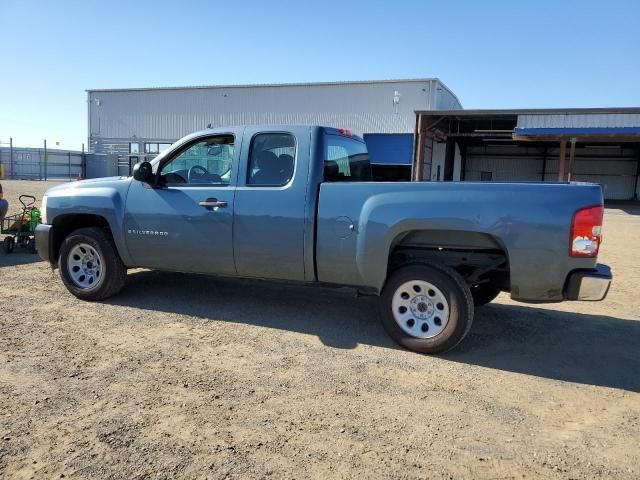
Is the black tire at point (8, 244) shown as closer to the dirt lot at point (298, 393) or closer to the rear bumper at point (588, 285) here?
the dirt lot at point (298, 393)

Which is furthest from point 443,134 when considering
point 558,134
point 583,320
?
point 583,320

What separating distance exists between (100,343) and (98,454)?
188 cm

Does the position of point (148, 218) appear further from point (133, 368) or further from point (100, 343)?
point (133, 368)

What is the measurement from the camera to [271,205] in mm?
Result: 4926

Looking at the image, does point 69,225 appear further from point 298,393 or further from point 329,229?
point 298,393

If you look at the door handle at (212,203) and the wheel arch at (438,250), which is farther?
the door handle at (212,203)

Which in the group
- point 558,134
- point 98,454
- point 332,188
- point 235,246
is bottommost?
point 98,454

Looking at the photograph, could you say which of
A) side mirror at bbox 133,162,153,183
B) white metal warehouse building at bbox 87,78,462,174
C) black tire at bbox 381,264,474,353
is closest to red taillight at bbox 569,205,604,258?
black tire at bbox 381,264,474,353

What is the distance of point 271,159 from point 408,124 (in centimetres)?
3035

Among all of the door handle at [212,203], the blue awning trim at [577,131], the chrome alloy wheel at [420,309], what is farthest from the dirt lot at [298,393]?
the blue awning trim at [577,131]

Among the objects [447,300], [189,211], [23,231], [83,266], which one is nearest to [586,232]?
[447,300]

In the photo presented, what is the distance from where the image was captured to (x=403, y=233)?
14.8 ft

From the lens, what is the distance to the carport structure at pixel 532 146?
2614 centimetres

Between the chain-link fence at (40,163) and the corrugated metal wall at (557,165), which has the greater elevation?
the corrugated metal wall at (557,165)
